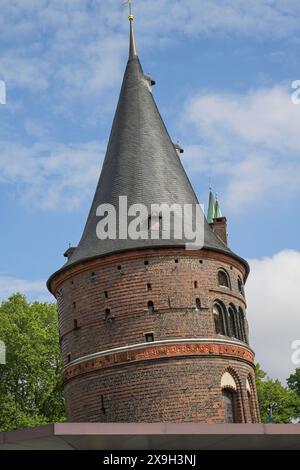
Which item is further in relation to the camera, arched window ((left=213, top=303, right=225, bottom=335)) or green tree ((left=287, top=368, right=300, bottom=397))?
green tree ((left=287, top=368, right=300, bottom=397))

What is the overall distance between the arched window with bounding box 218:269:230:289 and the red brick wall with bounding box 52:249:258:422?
8.3 inches

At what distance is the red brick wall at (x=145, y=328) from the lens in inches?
1012

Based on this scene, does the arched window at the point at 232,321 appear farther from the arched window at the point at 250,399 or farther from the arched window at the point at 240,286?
the arched window at the point at 250,399

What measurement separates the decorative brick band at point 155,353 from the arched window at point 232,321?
605 millimetres

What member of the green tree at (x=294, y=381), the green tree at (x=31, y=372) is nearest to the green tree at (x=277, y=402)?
the green tree at (x=294, y=381)

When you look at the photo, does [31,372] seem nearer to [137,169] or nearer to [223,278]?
[137,169]

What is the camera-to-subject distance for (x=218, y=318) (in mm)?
27422

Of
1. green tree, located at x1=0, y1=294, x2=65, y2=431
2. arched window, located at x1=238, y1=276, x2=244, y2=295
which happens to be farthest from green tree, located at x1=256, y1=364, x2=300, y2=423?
arched window, located at x1=238, y1=276, x2=244, y2=295

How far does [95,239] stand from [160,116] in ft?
20.7

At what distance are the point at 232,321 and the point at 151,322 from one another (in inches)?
124

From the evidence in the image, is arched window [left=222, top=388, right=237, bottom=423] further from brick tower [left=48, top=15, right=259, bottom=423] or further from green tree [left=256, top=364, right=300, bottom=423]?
green tree [left=256, top=364, right=300, bottom=423]

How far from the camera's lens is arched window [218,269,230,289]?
92.5ft

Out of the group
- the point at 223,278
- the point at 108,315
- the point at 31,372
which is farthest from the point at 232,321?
the point at 31,372
